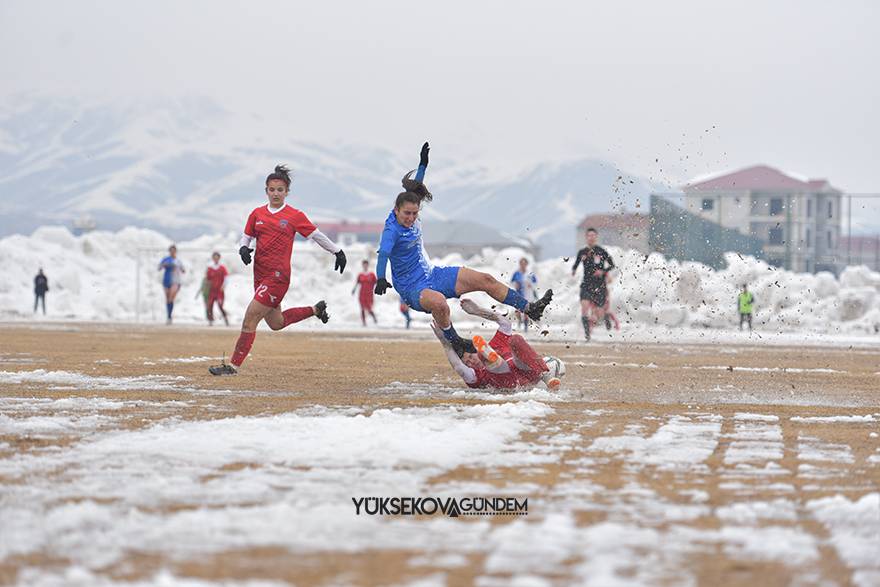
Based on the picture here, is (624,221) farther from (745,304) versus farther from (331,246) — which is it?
(331,246)

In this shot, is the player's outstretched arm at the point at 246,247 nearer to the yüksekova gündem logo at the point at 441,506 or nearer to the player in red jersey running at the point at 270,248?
the player in red jersey running at the point at 270,248

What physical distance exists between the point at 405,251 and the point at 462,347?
95 centimetres

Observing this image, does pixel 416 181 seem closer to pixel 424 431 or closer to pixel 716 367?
pixel 424 431

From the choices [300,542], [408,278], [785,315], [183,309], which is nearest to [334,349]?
[408,278]

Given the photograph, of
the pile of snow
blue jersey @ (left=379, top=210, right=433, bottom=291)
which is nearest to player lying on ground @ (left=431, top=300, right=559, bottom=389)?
blue jersey @ (left=379, top=210, right=433, bottom=291)

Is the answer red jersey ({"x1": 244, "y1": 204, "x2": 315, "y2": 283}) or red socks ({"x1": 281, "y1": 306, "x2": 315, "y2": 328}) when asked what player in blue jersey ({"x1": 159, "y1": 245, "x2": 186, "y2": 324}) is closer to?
red socks ({"x1": 281, "y1": 306, "x2": 315, "y2": 328})

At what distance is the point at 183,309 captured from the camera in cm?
4191

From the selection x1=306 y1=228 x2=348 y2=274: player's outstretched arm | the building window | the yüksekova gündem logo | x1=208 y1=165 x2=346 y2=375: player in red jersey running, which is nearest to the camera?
the yüksekova gündem logo

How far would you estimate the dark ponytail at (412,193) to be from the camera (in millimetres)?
11000

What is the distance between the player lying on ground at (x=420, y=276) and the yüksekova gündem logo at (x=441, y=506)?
5476 millimetres

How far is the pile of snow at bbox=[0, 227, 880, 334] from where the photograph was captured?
3516 cm

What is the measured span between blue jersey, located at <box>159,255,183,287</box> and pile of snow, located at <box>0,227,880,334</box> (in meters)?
5.34

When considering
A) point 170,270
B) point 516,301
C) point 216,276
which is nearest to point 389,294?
point 216,276

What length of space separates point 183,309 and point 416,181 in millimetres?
31624
